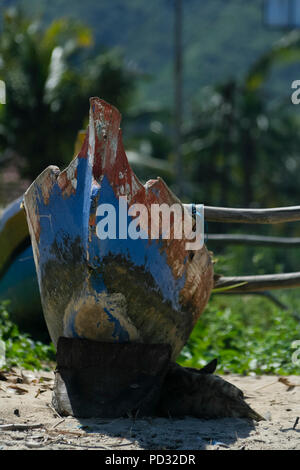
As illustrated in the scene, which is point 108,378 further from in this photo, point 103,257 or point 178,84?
point 178,84

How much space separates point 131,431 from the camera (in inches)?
122

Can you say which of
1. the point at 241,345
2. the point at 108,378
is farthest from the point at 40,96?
the point at 108,378

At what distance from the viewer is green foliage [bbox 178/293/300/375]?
5301 mm

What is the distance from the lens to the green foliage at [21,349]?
15.9ft

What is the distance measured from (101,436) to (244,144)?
20.3 m

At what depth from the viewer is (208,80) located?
5494 cm

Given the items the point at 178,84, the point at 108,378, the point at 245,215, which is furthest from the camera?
the point at 178,84

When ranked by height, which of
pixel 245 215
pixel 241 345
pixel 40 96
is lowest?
pixel 241 345

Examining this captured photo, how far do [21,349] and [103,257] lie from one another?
234 centimetres

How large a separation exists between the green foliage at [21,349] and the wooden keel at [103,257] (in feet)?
4.59

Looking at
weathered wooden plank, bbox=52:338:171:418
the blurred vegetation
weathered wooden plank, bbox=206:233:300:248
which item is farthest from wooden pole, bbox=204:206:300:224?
the blurred vegetation

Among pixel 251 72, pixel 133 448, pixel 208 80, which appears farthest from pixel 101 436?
pixel 208 80
